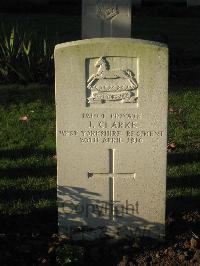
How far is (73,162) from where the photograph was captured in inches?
180

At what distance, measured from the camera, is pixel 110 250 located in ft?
15.3

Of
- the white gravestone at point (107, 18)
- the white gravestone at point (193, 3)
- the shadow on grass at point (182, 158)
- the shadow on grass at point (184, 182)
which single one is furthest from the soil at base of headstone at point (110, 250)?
the white gravestone at point (193, 3)

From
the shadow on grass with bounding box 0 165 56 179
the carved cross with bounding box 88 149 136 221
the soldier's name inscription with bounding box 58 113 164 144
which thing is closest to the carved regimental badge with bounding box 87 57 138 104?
the soldier's name inscription with bounding box 58 113 164 144

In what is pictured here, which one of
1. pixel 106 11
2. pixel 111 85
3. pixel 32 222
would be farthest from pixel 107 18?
pixel 111 85

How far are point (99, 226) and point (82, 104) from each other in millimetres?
946

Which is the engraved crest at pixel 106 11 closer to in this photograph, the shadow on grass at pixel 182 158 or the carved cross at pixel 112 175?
the shadow on grass at pixel 182 158

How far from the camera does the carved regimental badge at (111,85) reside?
14.3 ft

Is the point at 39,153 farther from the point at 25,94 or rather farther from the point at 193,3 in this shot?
the point at 193,3

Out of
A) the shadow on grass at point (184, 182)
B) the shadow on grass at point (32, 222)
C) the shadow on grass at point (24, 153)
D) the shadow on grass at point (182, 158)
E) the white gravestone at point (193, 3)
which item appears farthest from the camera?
the white gravestone at point (193, 3)

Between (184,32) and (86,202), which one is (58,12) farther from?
(86,202)

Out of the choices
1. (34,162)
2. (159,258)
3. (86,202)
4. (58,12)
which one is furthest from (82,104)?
(58,12)

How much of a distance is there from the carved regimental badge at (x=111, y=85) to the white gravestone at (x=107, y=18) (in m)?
4.96

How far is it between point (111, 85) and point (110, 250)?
121 cm

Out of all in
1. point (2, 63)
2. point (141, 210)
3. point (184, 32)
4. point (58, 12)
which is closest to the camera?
point (141, 210)
